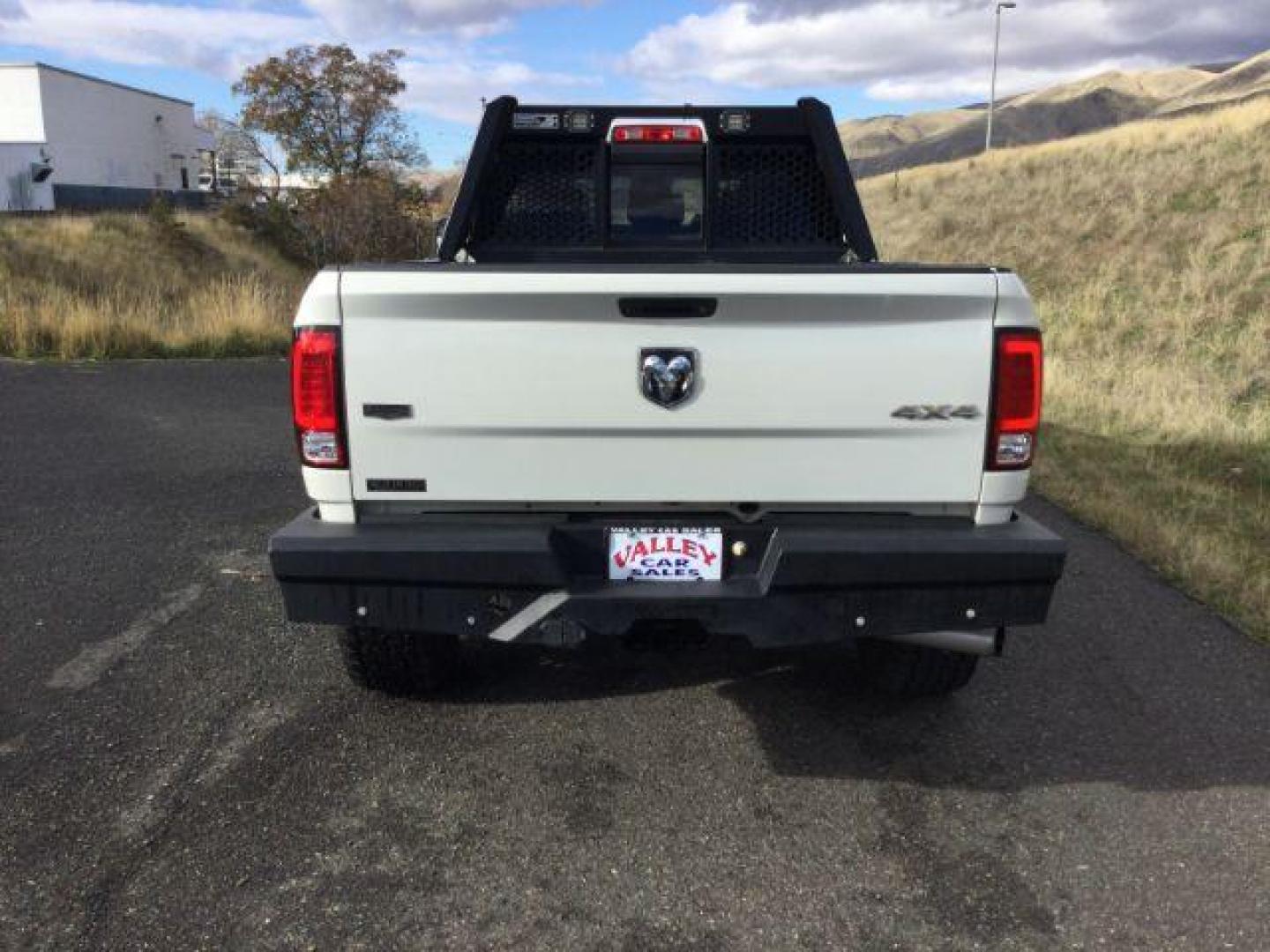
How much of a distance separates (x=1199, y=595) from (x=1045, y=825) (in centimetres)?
262

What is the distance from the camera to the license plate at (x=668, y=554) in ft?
9.37

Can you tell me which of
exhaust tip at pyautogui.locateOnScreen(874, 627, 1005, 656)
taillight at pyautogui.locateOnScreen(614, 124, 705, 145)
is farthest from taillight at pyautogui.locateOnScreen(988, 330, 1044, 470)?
taillight at pyautogui.locateOnScreen(614, 124, 705, 145)

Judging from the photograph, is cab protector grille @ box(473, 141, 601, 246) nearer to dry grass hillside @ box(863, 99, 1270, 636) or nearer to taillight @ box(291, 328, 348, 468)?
taillight @ box(291, 328, 348, 468)

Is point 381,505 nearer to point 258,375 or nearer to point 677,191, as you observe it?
point 677,191

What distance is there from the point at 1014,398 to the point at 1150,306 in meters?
16.6

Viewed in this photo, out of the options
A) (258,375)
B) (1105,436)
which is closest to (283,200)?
(258,375)

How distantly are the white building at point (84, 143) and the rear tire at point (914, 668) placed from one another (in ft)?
166

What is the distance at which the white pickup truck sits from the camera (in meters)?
2.74

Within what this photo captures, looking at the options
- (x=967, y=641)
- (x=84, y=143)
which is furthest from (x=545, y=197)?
(x=84, y=143)

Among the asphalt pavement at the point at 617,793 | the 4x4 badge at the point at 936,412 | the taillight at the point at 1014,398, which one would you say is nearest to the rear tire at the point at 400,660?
the asphalt pavement at the point at 617,793

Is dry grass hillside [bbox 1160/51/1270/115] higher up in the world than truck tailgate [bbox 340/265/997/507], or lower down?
higher up

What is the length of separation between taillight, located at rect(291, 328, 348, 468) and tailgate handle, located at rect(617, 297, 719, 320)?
2.65ft

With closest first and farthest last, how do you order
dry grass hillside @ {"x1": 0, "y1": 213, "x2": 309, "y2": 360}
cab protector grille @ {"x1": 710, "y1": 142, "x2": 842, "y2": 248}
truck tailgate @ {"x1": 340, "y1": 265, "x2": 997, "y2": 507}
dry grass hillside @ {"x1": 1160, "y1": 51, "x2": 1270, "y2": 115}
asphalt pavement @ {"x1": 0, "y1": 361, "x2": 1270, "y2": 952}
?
asphalt pavement @ {"x1": 0, "y1": 361, "x2": 1270, "y2": 952}
truck tailgate @ {"x1": 340, "y1": 265, "x2": 997, "y2": 507}
cab protector grille @ {"x1": 710, "y1": 142, "x2": 842, "y2": 248}
dry grass hillside @ {"x1": 0, "y1": 213, "x2": 309, "y2": 360}
dry grass hillside @ {"x1": 1160, "y1": 51, "x2": 1270, "y2": 115}

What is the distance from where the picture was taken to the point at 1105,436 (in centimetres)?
938
